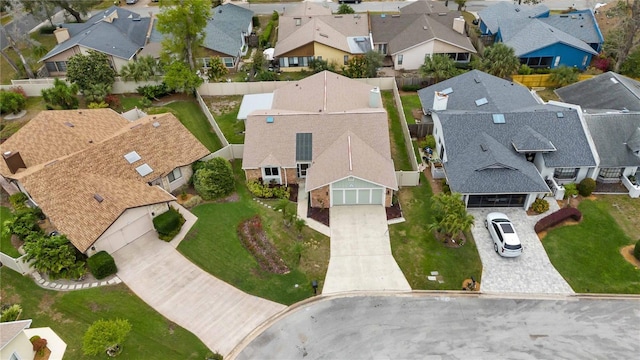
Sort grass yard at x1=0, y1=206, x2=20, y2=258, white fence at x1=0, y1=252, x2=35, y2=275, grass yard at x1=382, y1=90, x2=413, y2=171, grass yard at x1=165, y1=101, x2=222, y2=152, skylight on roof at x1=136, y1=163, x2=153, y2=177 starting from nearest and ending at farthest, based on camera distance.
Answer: white fence at x1=0, y1=252, x2=35, y2=275 < grass yard at x1=0, y1=206, x2=20, y2=258 < skylight on roof at x1=136, y1=163, x2=153, y2=177 < grass yard at x1=382, y1=90, x2=413, y2=171 < grass yard at x1=165, y1=101, x2=222, y2=152

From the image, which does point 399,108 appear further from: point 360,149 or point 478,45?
point 478,45

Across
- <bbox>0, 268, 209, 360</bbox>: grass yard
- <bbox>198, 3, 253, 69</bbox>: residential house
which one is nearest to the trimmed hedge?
<bbox>0, 268, 209, 360</bbox>: grass yard

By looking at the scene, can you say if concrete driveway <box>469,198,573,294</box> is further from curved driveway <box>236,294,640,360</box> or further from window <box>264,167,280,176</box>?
window <box>264,167,280,176</box>

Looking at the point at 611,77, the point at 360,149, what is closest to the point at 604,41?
the point at 611,77

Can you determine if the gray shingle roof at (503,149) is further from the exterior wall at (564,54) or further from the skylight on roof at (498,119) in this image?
the exterior wall at (564,54)

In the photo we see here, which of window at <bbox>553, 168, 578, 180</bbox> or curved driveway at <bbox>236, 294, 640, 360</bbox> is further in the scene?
window at <bbox>553, 168, 578, 180</bbox>

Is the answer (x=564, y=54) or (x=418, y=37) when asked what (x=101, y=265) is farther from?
(x=564, y=54)
